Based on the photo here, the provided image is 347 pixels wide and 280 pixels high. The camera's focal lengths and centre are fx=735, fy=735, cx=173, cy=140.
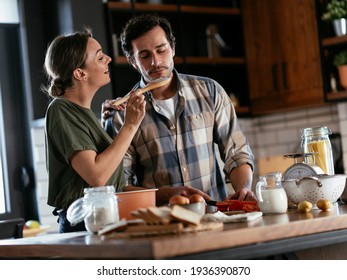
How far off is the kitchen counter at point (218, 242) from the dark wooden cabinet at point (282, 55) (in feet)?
10.9

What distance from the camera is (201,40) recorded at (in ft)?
19.9

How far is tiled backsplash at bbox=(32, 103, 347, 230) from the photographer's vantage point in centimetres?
502

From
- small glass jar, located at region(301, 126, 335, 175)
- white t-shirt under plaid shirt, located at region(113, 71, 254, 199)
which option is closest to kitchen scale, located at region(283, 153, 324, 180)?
small glass jar, located at region(301, 126, 335, 175)

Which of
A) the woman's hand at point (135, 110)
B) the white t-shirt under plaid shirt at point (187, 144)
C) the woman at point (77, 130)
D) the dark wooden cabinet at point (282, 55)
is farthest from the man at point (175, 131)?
the dark wooden cabinet at point (282, 55)

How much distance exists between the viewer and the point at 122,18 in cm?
555

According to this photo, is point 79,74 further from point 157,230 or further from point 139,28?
point 157,230

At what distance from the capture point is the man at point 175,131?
10.6 ft

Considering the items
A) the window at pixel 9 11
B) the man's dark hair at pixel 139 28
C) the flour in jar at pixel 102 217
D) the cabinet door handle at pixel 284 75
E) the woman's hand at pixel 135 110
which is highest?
A: the window at pixel 9 11

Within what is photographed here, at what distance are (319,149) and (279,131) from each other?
337 centimetres

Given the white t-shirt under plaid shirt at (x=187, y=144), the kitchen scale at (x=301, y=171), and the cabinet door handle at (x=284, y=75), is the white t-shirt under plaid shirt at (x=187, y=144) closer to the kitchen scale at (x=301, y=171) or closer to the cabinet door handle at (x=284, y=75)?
the kitchen scale at (x=301, y=171)

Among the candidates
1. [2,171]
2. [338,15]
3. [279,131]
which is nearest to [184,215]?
[2,171]

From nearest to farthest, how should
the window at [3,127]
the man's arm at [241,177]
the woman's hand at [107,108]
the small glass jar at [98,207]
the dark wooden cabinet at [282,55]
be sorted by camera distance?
1. the small glass jar at [98,207]
2. the woman's hand at [107,108]
3. the man's arm at [241,177]
4. the window at [3,127]
5. the dark wooden cabinet at [282,55]
